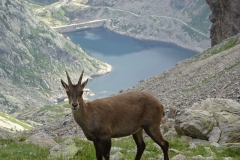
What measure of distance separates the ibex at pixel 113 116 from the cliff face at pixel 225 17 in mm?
81711

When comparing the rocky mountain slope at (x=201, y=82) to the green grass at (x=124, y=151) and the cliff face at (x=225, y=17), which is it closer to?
the green grass at (x=124, y=151)

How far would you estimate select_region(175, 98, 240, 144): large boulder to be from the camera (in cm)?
2109

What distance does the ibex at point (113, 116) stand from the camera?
1316 centimetres

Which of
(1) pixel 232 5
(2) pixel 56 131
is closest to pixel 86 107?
(2) pixel 56 131

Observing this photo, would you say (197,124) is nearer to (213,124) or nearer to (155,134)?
(213,124)

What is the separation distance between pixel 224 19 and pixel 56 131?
66.4m

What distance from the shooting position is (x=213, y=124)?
73.6 feet

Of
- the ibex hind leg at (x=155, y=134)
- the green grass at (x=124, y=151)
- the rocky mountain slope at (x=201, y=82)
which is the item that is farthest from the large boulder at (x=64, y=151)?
the rocky mountain slope at (x=201, y=82)

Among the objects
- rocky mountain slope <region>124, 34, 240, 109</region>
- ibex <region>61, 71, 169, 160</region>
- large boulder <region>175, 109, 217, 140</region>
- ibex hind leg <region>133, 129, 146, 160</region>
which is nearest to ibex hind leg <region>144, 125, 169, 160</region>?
ibex <region>61, 71, 169, 160</region>

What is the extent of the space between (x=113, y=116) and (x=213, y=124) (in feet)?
34.5

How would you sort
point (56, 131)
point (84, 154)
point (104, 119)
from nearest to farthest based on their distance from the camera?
point (104, 119), point (84, 154), point (56, 131)

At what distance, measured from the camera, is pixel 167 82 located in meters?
59.2

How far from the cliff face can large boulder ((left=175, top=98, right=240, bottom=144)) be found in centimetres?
7175

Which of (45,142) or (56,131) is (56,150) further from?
(56,131)
